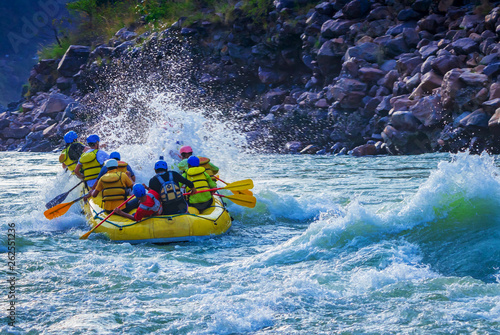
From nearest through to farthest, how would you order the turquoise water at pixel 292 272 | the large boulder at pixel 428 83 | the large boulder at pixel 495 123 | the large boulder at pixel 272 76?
the turquoise water at pixel 292 272 → the large boulder at pixel 495 123 → the large boulder at pixel 428 83 → the large boulder at pixel 272 76

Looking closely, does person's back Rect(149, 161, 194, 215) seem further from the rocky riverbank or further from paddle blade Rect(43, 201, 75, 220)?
the rocky riverbank

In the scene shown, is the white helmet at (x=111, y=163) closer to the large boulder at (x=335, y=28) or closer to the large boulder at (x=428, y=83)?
the large boulder at (x=428, y=83)

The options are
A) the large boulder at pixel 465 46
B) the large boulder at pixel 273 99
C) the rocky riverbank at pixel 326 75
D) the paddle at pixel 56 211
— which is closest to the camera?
the paddle at pixel 56 211

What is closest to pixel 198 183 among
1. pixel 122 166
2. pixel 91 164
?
pixel 122 166

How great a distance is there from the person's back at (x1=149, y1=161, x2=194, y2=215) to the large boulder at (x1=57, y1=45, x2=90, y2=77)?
91.7 ft

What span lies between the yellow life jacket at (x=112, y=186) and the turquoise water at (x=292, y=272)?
708mm

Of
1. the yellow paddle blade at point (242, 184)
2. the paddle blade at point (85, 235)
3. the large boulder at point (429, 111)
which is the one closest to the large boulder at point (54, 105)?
the large boulder at point (429, 111)

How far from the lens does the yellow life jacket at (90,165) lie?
30.2 feet

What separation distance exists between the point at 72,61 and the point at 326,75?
729 inches

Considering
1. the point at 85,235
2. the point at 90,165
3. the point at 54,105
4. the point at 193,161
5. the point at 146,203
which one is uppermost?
the point at 54,105

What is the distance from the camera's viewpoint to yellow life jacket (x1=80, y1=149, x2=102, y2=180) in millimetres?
9203

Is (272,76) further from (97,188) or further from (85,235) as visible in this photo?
(85,235)

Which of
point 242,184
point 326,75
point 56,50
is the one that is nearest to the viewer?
point 242,184

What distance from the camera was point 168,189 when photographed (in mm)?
7711
